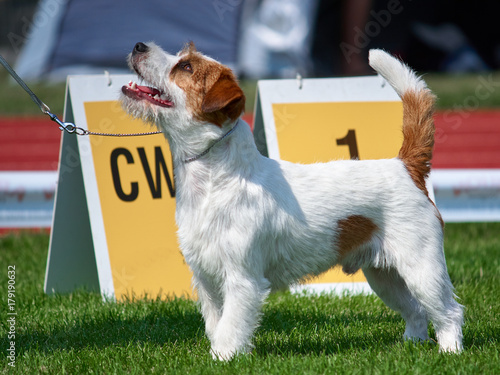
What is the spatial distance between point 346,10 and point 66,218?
40.0 feet

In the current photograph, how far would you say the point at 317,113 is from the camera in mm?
5102

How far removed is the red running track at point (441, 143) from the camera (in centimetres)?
885

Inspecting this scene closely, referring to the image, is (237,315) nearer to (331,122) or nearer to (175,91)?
(175,91)

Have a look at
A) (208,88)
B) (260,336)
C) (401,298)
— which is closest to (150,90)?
(208,88)

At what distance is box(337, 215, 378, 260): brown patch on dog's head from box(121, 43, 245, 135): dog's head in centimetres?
89

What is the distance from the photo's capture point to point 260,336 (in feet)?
13.2

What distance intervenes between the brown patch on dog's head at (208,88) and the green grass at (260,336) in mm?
1297

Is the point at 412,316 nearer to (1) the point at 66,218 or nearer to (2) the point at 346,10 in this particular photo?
(1) the point at 66,218

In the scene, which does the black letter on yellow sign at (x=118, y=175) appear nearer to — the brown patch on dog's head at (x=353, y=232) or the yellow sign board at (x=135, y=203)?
the yellow sign board at (x=135, y=203)

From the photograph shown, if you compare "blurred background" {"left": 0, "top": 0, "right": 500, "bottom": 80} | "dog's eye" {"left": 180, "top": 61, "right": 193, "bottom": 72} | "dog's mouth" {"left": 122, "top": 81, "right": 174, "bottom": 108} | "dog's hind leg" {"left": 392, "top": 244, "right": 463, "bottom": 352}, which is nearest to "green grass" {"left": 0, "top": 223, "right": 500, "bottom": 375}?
"dog's hind leg" {"left": 392, "top": 244, "right": 463, "bottom": 352}

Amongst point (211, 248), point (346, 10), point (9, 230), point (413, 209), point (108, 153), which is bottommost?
point (9, 230)

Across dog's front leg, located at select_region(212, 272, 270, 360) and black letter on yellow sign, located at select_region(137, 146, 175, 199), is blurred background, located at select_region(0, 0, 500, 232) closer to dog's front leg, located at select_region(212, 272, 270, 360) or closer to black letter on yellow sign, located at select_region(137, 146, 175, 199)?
black letter on yellow sign, located at select_region(137, 146, 175, 199)

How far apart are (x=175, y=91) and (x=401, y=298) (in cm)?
190

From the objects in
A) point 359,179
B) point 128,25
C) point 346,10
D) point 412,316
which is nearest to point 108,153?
point 359,179
